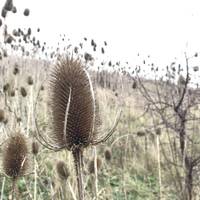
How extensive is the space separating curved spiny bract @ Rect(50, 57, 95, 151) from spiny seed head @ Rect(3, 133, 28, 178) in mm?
477

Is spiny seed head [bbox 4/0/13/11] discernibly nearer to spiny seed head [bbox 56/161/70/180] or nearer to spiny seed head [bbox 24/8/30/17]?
spiny seed head [bbox 24/8/30/17]

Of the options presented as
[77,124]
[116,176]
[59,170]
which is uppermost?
[77,124]

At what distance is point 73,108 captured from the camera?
1971 mm

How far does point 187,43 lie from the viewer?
3520 mm

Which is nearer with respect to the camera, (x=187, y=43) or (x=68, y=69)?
(x=68, y=69)

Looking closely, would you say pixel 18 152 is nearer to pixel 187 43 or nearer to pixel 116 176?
pixel 187 43

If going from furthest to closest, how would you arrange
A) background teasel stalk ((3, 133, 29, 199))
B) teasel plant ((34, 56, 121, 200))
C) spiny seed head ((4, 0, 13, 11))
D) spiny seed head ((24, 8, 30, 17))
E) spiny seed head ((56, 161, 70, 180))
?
spiny seed head ((24, 8, 30, 17)) → spiny seed head ((4, 0, 13, 11)) → spiny seed head ((56, 161, 70, 180)) → background teasel stalk ((3, 133, 29, 199)) → teasel plant ((34, 56, 121, 200))

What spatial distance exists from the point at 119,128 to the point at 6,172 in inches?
254

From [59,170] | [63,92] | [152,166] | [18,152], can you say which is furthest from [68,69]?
[152,166]

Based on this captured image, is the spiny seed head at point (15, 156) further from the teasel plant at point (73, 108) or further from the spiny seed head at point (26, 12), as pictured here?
the spiny seed head at point (26, 12)

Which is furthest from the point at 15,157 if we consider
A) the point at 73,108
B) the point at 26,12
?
the point at 26,12

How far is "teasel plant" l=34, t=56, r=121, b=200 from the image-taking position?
1786 millimetres

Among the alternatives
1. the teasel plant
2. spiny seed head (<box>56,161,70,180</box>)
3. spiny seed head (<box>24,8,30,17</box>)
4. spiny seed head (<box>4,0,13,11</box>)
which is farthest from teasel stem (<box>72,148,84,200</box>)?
spiny seed head (<box>24,8,30,17</box>)

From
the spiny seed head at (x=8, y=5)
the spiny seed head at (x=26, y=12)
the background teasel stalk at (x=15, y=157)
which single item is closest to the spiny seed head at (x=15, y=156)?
the background teasel stalk at (x=15, y=157)
